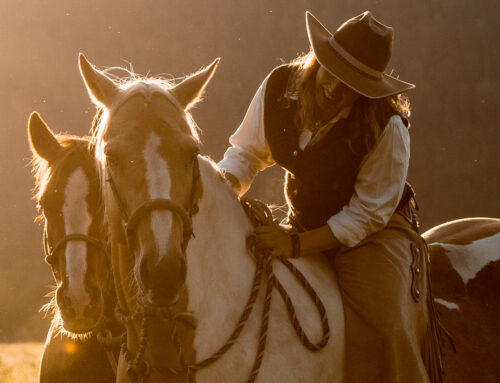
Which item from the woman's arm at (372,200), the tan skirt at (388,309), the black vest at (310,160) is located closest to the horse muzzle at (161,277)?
the woman's arm at (372,200)

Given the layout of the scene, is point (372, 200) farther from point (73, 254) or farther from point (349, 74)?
point (73, 254)

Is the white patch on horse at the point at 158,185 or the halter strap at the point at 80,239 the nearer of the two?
the white patch on horse at the point at 158,185

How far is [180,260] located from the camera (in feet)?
7.93

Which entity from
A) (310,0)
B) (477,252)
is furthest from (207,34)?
(477,252)

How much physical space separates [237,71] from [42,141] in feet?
150

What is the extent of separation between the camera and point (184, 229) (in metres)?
2.56

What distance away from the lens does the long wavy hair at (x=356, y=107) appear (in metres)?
3.44

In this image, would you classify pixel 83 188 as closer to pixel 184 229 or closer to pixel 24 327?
pixel 184 229

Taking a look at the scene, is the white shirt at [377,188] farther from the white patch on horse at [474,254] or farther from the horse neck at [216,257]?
the white patch on horse at [474,254]

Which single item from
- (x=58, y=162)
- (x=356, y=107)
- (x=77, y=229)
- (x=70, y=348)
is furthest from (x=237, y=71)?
(x=77, y=229)

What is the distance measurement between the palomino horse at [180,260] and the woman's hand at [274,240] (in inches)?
3.3

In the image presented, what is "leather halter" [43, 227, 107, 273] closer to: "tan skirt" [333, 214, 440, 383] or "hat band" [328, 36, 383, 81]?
"tan skirt" [333, 214, 440, 383]

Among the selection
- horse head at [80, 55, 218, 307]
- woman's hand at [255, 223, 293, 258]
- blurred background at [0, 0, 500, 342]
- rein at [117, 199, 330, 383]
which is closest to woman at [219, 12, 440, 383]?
woman's hand at [255, 223, 293, 258]

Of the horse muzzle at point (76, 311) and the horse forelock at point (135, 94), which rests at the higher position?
the horse forelock at point (135, 94)
